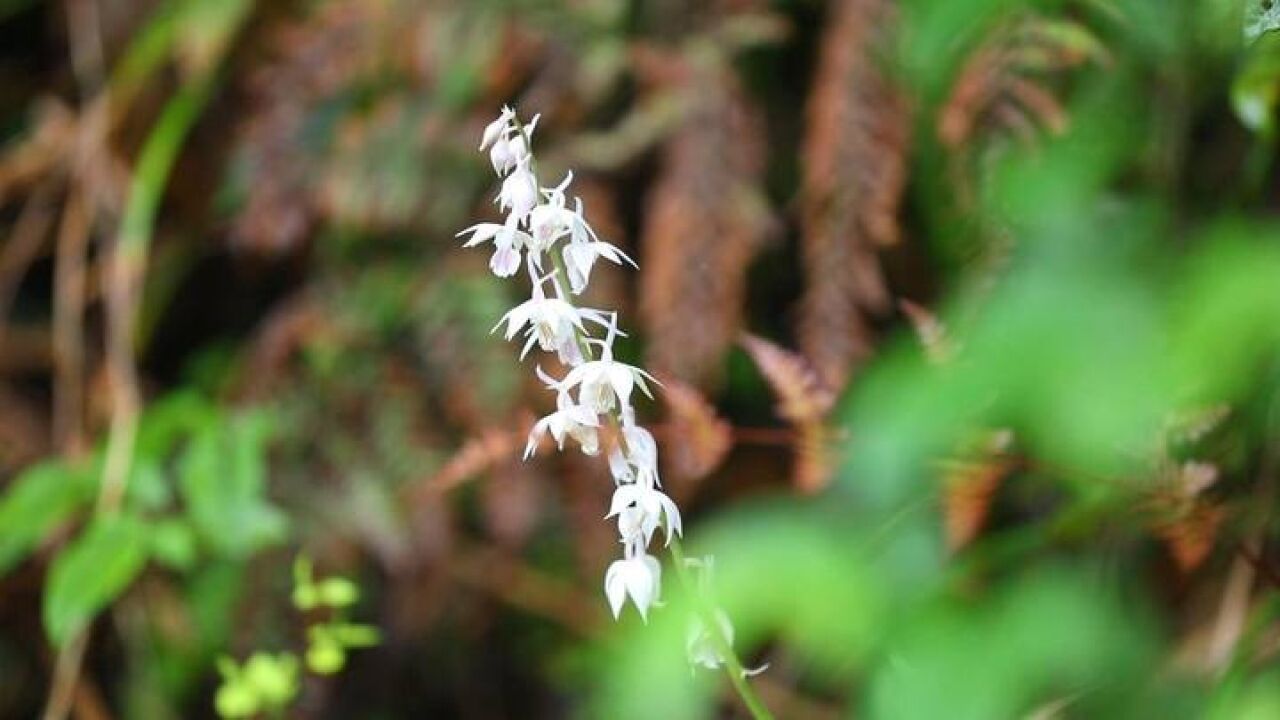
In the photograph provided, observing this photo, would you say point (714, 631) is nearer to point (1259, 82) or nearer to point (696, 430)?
point (696, 430)

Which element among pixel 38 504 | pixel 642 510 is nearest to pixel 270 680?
pixel 38 504

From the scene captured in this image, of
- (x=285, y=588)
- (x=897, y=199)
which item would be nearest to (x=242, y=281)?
(x=285, y=588)

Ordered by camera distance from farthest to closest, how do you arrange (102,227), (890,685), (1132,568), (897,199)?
1. (102,227)
2. (897,199)
3. (1132,568)
4. (890,685)

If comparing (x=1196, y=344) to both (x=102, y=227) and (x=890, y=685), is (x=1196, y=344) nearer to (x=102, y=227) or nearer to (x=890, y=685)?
(x=890, y=685)

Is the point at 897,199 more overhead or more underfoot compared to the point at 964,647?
more overhead

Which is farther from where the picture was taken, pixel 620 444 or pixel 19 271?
pixel 19 271

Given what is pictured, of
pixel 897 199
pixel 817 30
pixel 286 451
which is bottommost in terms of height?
pixel 286 451

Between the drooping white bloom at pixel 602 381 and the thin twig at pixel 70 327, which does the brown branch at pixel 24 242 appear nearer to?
the thin twig at pixel 70 327

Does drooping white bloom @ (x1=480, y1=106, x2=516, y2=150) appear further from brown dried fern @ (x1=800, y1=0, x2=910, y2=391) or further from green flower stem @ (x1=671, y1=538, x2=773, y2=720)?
brown dried fern @ (x1=800, y1=0, x2=910, y2=391)
